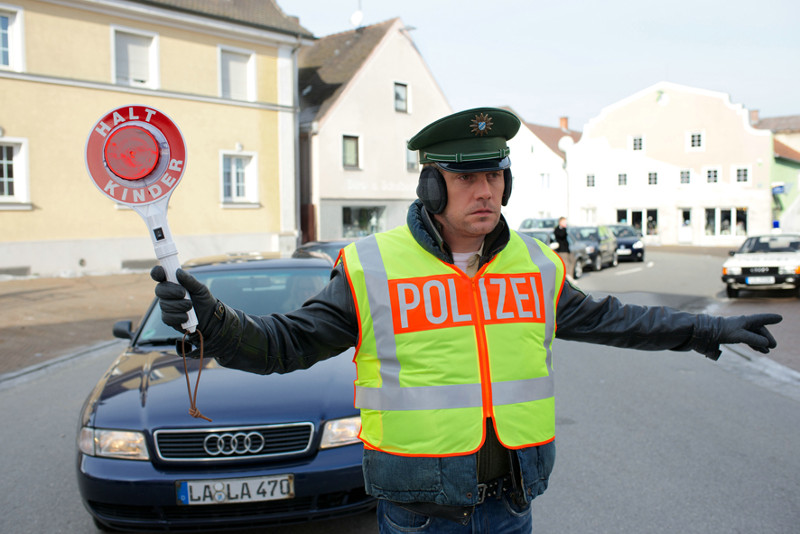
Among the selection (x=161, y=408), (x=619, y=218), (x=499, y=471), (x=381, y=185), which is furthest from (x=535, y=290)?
(x=619, y=218)

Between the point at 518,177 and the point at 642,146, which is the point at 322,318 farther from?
the point at 518,177

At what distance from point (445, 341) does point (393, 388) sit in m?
0.21

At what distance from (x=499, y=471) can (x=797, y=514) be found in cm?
300

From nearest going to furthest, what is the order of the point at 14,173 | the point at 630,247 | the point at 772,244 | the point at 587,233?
1. the point at 772,244
2. the point at 14,173
3. the point at 587,233
4. the point at 630,247

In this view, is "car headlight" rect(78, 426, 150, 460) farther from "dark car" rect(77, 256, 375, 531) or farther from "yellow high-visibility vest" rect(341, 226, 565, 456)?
"yellow high-visibility vest" rect(341, 226, 565, 456)

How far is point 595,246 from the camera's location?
81.6 feet

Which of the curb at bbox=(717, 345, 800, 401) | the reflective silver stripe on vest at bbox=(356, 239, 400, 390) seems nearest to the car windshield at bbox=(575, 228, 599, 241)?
the curb at bbox=(717, 345, 800, 401)

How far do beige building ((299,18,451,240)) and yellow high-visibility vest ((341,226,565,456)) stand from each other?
26.5 meters

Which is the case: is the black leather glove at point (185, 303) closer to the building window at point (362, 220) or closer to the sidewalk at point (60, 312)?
the sidewalk at point (60, 312)

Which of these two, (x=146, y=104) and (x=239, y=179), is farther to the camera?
(x=239, y=179)

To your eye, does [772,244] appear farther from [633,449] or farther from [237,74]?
[237,74]

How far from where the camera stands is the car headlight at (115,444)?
3.66 m

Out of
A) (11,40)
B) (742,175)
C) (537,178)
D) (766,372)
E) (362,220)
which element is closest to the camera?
(766,372)

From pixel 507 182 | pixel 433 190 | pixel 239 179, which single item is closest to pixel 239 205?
pixel 239 179
